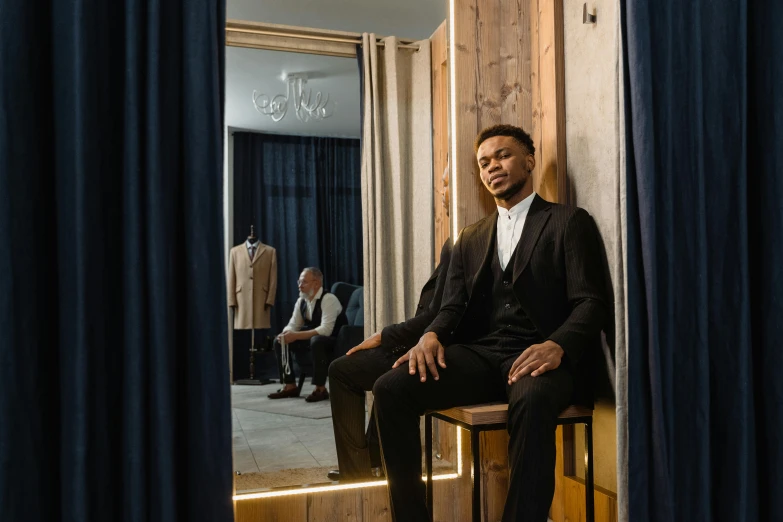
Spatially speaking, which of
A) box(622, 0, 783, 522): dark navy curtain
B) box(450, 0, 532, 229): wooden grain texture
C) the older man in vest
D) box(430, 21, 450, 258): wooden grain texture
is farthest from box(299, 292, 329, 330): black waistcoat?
box(622, 0, 783, 522): dark navy curtain

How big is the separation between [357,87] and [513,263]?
2.83 feet

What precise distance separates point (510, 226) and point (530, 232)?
11 cm

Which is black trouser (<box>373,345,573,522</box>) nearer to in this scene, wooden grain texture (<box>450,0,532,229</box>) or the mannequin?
the mannequin

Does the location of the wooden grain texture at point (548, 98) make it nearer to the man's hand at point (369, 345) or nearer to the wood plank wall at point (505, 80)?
the wood plank wall at point (505, 80)

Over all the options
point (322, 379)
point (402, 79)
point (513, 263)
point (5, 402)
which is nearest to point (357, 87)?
point (402, 79)

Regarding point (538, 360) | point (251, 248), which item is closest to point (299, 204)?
point (251, 248)

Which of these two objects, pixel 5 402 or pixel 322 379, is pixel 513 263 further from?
pixel 5 402

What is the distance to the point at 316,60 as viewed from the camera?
7.81 ft

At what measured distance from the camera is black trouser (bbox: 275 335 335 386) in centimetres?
227

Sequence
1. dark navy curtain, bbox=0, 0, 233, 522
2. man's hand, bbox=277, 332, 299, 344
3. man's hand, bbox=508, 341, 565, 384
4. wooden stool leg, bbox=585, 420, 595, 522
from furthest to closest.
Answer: man's hand, bbox=277, 332, 299, 344
wooden stool leg, bbox=585, 420, 595, 522
man's hand, bbox=508, 341, 565, 384
dark navy curtain, bbox=0, 0, 233, 522

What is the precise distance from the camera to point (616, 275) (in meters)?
1.79

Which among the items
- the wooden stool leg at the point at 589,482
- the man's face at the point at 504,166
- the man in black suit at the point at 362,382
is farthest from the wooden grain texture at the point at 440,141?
the wooden stool leg at the point at 589,482

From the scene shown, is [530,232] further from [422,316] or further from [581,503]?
[581,503]

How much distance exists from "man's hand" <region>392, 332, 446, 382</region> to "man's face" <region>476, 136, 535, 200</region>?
549 millimetres
